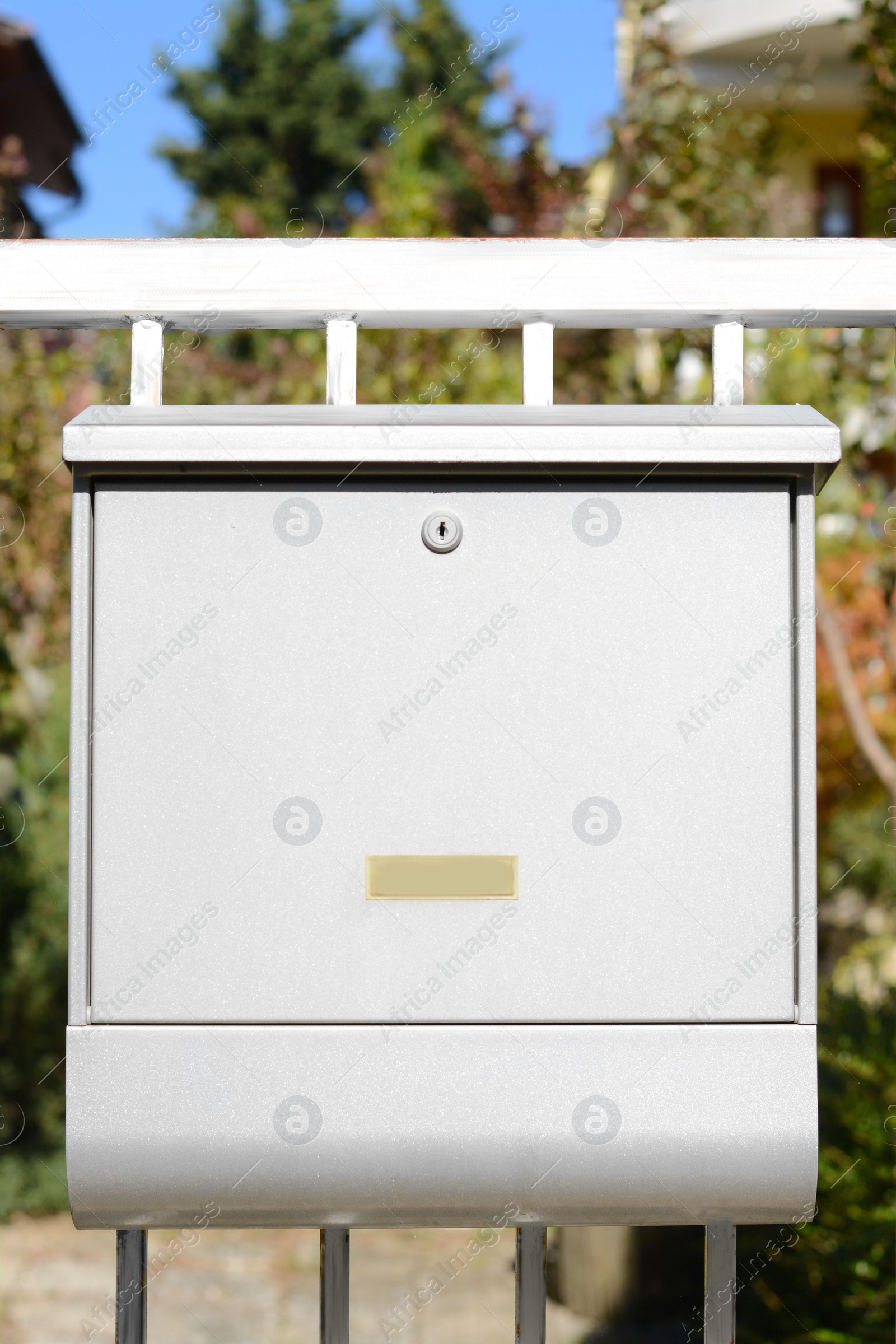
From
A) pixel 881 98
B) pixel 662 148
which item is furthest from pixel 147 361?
pixel 662 148

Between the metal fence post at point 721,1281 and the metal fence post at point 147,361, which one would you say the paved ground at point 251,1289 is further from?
the metal fence post at point 147,361

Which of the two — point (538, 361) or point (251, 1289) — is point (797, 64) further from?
point (538, 361)

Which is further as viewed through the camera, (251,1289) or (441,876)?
(251,1289)

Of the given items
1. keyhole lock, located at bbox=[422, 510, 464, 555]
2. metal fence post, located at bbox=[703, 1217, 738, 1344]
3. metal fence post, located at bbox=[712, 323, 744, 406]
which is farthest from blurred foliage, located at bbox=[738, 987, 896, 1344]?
keyhole lock, located at bbox=[422, 510, 464, 555]

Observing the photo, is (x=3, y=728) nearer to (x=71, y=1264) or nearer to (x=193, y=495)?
(x=71, y=1264)

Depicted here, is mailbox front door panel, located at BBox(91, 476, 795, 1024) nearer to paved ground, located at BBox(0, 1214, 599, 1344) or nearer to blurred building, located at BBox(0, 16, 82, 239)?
paved ground, located at BBox(0, 1214, 599, 1344)

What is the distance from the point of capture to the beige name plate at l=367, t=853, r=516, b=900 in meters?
1.09

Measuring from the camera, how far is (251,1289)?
458cm

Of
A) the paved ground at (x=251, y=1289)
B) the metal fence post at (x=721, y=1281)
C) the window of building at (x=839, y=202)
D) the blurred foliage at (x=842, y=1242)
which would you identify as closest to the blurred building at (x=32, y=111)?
the paved ground at (x=251, y=1289)

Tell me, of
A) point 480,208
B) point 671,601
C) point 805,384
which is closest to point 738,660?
point 671,601

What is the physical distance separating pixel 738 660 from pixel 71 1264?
15.1ft

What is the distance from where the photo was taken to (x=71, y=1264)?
475 cm

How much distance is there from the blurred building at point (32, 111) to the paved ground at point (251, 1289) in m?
6.84

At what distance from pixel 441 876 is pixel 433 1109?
0.21 meters
